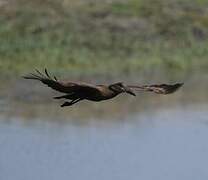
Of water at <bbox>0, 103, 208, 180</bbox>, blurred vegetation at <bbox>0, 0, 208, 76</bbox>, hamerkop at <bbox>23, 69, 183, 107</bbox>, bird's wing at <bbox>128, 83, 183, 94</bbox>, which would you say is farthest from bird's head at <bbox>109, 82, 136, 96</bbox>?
blurred vegetation at <bbox>0, 0, 208, 76</bbox>

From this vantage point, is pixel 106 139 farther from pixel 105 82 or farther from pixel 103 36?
pixel 103 36

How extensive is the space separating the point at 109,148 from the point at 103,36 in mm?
8118

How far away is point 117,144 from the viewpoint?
1359 centimetres

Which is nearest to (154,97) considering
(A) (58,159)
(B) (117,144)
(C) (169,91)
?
(B) (117,144)

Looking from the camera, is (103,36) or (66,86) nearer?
(66,86)

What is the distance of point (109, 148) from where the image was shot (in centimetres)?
1330

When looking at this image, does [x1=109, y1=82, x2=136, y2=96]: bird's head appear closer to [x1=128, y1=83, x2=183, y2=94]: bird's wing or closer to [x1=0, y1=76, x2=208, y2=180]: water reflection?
[x1=128, y1=83, x2=183, y2=94]: bird's wing

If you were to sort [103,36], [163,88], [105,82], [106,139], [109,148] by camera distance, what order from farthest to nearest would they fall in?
[103,36], [105,82], [106,139], [109,148], [163,88]

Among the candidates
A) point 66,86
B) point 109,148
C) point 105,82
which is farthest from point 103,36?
point 66,86

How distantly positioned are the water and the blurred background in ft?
0.05

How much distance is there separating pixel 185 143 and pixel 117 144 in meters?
0.90

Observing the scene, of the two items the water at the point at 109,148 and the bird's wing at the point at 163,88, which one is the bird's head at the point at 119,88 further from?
the water at the point at 109,148

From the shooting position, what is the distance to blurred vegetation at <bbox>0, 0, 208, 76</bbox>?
18625 millimetres

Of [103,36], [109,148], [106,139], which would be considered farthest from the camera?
[103,36]
